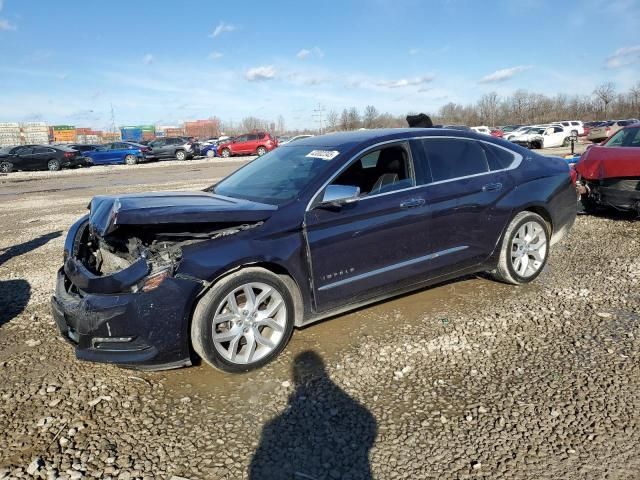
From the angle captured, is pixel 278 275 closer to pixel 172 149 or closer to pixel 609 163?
pixel 609 163

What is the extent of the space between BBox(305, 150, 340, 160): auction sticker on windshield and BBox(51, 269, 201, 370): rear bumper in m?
1.59

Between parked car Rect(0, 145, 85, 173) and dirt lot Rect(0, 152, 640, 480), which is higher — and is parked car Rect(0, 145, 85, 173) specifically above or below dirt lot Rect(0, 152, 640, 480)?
above

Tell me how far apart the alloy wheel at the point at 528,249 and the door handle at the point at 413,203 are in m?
1.30

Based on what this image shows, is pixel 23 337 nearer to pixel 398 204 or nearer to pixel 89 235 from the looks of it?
pixel 89 235

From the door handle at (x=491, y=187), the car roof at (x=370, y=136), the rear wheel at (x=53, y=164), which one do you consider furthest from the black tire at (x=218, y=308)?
the rear wheel at (x=53, y=164)

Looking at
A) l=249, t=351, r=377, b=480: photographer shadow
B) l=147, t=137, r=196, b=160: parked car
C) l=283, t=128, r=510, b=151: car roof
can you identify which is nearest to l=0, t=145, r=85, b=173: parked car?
l=147, t=137, r=196, b=160: parked car

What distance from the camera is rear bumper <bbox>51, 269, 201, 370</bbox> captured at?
3.10 meters

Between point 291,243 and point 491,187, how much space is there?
2.23 metres

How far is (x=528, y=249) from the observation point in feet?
16.4

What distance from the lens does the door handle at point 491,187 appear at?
461 centimetres

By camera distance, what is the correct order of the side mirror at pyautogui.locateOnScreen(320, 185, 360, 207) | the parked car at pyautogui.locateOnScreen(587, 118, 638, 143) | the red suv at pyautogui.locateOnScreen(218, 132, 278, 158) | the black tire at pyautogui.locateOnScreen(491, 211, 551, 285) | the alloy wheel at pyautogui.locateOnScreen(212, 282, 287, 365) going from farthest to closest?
the red suv at pyautogui.locateOnScreen(218, 132, 278, 158) → the parked car at pyautogui.locateOnScreen(587, 118, 638, 143) → the black tire at pyautogui.locateOnScreen(491, 211, 551, 285) → the side mirror at pyautogui.locateOnScreen(320, 185, 360, 207) → the alloy wheel at pyautogui.locateOnScreen(212, 282, 287, 365)

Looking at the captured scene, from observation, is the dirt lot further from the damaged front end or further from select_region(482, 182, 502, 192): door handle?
→ select_region(482, 182, 502, 192): door handle

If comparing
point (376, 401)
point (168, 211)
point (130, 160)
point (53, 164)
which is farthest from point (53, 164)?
point (376, 401)

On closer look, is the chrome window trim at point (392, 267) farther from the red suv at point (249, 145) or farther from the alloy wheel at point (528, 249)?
the red suv at point (249, 145)
